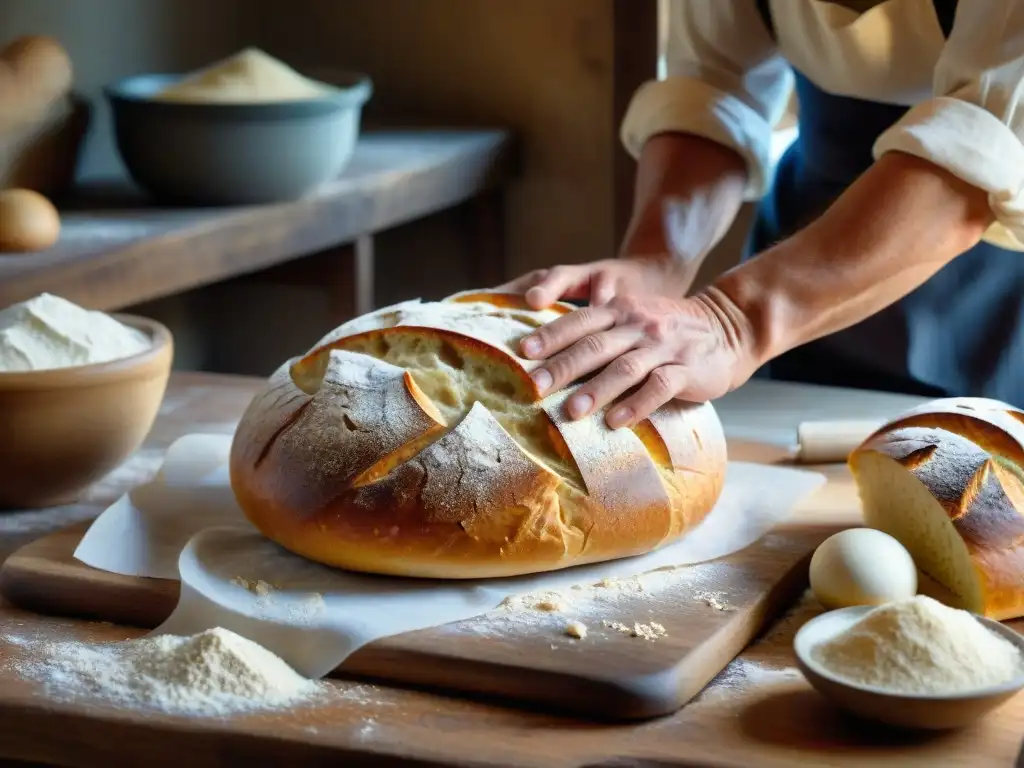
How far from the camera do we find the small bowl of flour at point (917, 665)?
0.89 metres

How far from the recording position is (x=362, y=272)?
8.55ft

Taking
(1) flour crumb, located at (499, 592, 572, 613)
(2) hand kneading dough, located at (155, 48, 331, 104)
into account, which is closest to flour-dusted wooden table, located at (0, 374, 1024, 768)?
(1) flour crumb, located at (499, 592, 572, 613)

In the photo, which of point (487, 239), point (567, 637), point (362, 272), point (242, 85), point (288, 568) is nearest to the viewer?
point (567, 637)

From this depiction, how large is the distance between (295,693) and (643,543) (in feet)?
1.12

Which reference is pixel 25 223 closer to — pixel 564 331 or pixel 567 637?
pixel 564 331

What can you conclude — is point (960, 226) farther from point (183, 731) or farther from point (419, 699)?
point (183, 731)

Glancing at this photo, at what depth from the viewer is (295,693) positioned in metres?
0.99

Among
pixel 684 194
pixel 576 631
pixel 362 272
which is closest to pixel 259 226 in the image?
pixel 362 272

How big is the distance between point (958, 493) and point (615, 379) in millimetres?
296

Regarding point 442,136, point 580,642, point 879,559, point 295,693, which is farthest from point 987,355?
point 442,136

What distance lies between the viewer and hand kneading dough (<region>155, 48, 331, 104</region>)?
221 cm

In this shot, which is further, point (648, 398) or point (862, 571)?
point (648, 398)

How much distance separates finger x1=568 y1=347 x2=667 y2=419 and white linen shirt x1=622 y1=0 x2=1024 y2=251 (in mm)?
389

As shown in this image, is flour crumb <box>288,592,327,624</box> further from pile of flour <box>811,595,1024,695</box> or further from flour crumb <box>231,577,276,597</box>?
pile of flour <box>811,595,1024,695</box>
